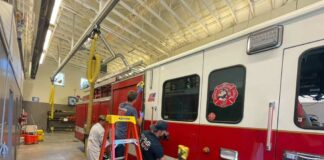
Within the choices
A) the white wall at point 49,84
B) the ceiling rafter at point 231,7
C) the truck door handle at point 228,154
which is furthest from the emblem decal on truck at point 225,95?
the white wall at point 49,84

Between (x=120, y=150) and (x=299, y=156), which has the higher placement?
(x=299, y=156)

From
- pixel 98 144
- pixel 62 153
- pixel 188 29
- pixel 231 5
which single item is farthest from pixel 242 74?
pixel 62 153

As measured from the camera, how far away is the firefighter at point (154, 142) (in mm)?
3188

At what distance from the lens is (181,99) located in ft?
11.0

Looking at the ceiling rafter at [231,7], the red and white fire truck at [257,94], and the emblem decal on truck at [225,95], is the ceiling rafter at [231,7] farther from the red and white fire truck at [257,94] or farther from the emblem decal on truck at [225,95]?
the emblem decal on truck at [225,95]

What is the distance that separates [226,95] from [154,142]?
1194 millimetres

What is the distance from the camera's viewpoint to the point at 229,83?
8.57 feet

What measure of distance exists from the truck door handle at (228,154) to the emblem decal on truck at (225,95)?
470mm

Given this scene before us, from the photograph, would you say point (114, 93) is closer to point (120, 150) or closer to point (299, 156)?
point (120, 150)

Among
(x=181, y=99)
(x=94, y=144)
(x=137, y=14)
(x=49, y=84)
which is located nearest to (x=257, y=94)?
(x=181, y=99)

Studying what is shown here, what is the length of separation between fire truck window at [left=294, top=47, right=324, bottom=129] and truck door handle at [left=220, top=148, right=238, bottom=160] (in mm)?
693

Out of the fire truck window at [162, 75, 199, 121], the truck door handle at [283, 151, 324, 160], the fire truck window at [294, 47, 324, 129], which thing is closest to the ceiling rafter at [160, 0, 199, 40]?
the fire truck window at [162, 75, 199, 121]

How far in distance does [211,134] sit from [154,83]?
62.5 inches

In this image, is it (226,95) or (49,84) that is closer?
(226,95)
